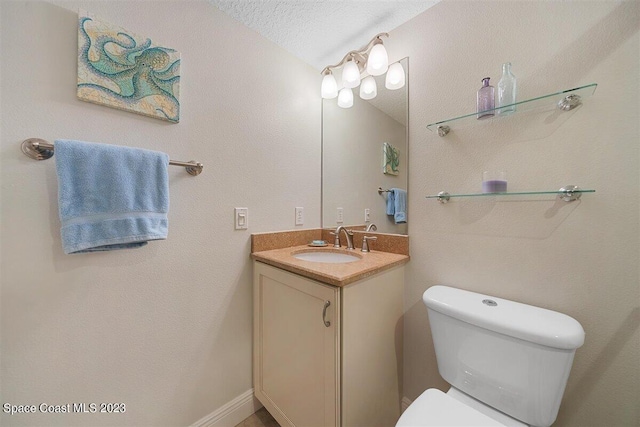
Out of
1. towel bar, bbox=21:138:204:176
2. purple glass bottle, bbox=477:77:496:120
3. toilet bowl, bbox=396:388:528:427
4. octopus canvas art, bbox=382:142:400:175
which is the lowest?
toilet bowl, bbox=396:388:528:427

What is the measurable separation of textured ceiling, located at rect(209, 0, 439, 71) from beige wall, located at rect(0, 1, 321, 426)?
78mm

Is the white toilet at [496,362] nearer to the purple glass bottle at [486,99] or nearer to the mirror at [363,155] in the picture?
Result: the mirror at [363,155]

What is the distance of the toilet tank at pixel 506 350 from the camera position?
2.26ft

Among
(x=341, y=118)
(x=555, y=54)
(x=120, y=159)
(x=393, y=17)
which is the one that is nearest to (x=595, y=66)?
(x=555, y=54)

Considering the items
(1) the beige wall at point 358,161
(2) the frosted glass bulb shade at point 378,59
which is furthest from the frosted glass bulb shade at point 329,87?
(2) the frosted glass bulb shade at point 378,59

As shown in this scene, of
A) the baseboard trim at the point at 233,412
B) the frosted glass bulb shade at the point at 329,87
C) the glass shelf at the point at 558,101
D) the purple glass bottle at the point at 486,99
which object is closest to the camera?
the glass shelf at the point at 558,101

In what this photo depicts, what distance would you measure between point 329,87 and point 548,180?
4.14ft

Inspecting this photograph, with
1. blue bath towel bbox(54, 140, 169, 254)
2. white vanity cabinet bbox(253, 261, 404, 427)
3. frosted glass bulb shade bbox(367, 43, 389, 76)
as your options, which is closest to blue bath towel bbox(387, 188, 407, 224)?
white vanity cabinet bbox(253, 261, 404, 427)

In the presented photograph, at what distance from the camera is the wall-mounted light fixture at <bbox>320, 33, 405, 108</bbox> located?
1.24 meters

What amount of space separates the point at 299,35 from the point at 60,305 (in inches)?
66.1

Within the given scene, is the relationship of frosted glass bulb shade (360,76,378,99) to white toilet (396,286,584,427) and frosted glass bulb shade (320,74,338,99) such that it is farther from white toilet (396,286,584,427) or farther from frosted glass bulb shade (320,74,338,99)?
white toilet (396,286,584,427)

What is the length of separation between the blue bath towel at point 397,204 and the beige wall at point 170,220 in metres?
0.57

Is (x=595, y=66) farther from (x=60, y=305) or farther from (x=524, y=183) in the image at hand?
(x=60, y=305)

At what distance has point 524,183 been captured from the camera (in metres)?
0.90
